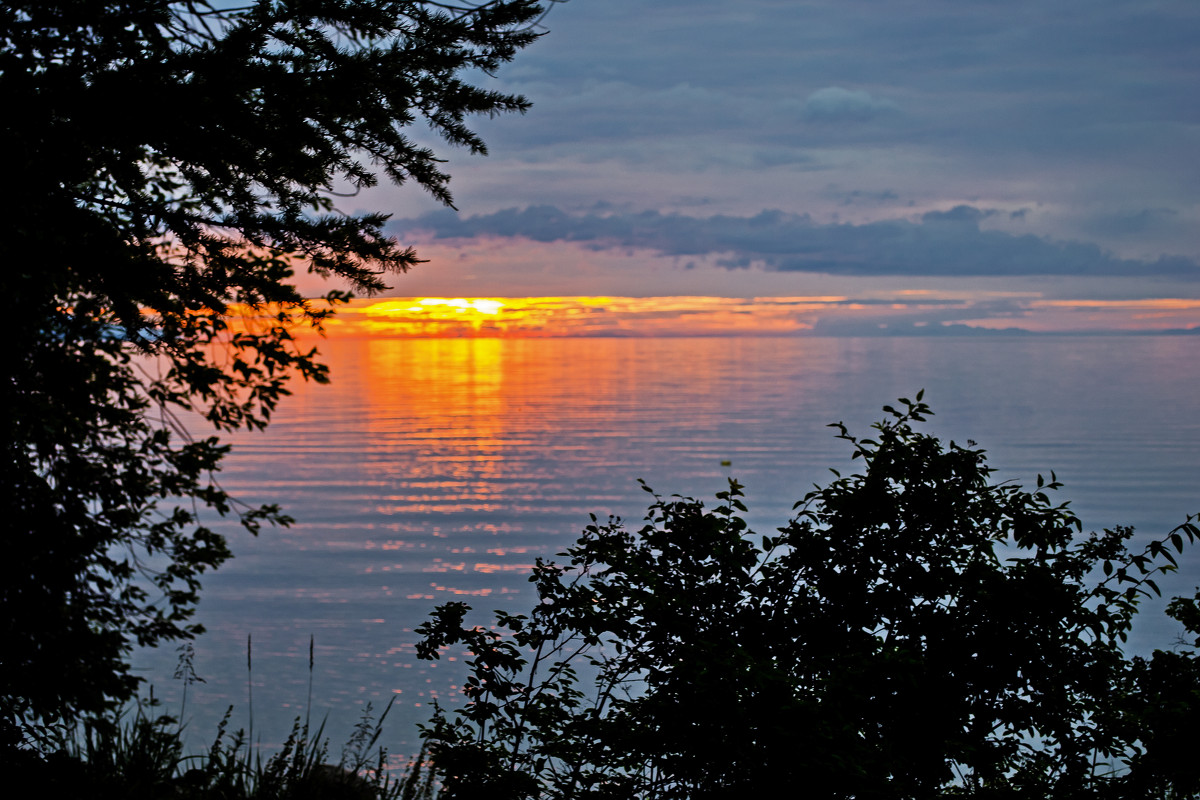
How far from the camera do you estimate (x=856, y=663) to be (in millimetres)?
3877

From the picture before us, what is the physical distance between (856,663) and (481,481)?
3058 cm

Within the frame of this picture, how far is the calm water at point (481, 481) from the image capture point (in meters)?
15.9

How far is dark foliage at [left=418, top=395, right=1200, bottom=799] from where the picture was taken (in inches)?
139

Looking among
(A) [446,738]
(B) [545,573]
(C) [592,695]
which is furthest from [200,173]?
(C) [592,695]

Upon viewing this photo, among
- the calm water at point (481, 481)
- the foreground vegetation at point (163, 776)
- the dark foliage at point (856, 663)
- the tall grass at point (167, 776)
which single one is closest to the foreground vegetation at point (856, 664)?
the dark foliage at point (856, 663)

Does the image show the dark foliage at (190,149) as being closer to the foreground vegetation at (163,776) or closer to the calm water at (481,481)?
the foreground vegetation at (163,776)

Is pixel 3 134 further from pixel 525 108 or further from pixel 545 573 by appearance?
pixel 545 573

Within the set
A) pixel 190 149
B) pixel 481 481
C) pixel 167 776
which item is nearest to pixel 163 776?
pixel 167 776

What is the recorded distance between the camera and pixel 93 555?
7.87 m

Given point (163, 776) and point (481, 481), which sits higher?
point (163, 776)

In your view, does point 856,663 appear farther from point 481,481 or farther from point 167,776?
point 481,481

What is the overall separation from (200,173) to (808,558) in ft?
11.8

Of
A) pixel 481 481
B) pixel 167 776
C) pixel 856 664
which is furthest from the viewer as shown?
pixel 481 481

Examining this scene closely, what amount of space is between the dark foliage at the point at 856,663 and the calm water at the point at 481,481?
8793mm
